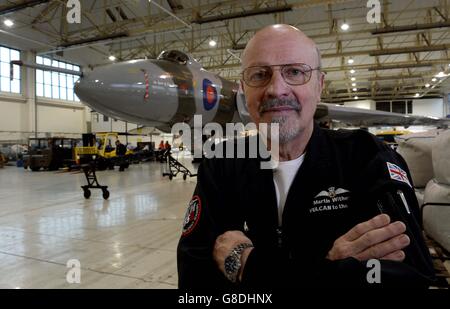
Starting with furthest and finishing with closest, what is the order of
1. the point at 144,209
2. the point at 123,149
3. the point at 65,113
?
the point at 65,113 → the point at 123,149 → the point at 144,209

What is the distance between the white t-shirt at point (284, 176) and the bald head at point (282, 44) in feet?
1.51

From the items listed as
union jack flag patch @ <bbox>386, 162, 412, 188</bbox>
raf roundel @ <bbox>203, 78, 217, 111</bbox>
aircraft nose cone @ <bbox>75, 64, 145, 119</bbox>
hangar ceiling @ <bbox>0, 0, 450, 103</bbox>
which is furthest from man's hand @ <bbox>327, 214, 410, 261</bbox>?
hangar ceiling @ <bbox>0, 0, 450, 103</bbox>

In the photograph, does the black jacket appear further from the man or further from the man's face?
the man's face

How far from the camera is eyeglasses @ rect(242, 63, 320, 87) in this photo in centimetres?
145

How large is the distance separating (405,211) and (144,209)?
5.78 metres

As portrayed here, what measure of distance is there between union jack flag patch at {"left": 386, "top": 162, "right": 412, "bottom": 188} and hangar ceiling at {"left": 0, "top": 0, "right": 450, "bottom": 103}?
10.3 meters

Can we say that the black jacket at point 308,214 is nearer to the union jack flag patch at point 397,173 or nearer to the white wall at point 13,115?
the union jack flag patch at point 397,173

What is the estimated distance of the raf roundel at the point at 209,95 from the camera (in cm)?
612

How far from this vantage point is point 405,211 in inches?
50.1

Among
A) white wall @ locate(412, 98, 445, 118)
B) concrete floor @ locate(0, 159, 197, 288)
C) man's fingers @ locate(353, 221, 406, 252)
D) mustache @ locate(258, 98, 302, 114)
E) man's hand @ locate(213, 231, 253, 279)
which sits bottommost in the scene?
concrete floor @ locate(0, 159, 197, 288)

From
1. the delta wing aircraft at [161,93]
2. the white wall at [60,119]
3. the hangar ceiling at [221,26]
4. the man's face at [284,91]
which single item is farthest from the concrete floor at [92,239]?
the white wall at [60,119]
